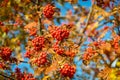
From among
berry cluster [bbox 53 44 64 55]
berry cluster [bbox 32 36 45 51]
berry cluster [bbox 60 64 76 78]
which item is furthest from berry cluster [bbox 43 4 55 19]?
berry cluster [bbox 60 64 76 78]

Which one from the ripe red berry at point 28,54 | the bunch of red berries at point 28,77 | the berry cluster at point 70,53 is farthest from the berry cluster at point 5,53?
the berry cluster at point 70,53

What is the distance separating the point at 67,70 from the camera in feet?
28.5

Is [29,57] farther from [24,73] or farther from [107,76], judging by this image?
[107,76]

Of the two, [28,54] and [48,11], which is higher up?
[48,11]

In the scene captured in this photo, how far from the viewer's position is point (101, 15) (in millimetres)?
14406

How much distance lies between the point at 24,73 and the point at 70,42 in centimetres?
147

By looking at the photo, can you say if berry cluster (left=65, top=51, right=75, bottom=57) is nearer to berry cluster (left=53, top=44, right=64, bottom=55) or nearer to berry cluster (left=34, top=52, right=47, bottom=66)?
berry cluster (left=53, top=44, right=64, bottom=55)

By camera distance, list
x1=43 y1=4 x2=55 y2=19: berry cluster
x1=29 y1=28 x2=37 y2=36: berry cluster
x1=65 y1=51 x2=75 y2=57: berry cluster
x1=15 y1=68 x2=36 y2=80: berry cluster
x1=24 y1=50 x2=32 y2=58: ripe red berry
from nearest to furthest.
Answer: x1=65 y1=51 x2=75 y2=57: berry cluster, x1=15 y1=68 x2=36 y2=80: berry cluster, x1=24 y1=50 x2=32 y2=58: ripe red berry, x1=43 y1=4 x2=55 y2=19: berry cluster, x1=29 y1=28 x2=37 y2=36: berry cluster

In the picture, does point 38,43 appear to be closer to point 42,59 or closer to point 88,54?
point 42,59

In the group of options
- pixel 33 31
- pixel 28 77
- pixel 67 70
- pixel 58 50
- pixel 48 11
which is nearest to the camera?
pixel 67 70

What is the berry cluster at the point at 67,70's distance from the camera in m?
8.65

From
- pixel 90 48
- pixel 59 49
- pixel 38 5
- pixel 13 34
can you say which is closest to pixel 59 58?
pixel 59 49

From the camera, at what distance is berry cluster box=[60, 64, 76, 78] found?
8.65m

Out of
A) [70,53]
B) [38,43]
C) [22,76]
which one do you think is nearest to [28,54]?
[38,43]
